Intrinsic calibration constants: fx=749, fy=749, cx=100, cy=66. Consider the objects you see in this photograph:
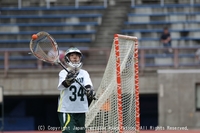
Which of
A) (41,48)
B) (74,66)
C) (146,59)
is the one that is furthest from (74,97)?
(146,59)

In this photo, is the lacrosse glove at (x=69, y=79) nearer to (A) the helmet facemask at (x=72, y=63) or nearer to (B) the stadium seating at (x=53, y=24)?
(A) the helmet facemask at (x=72, y=63)

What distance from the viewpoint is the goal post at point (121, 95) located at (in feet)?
33.5

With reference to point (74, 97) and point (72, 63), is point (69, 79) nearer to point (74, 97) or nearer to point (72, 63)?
point (72, 63)

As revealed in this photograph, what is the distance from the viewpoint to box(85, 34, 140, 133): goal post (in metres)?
10.2

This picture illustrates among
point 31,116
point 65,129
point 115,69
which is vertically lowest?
point 31,116

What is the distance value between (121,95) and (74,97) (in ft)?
3.12

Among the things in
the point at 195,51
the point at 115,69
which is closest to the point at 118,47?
the point at 115,69

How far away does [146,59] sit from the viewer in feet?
58.4

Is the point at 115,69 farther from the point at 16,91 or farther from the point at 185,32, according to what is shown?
the point at 185,32

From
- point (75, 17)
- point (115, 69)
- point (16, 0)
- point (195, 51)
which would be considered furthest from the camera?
point (16, 0)

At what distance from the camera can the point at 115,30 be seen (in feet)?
67.4

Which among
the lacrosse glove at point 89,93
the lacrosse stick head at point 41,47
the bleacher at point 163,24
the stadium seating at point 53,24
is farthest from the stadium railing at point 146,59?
the lacrosse glove at point 89,93

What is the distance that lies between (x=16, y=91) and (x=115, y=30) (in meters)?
3.88

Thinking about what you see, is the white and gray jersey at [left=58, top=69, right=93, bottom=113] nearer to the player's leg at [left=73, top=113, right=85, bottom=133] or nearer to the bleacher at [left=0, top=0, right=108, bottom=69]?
the player's leg at [left=73, top=113, right=85, bottom=133]
